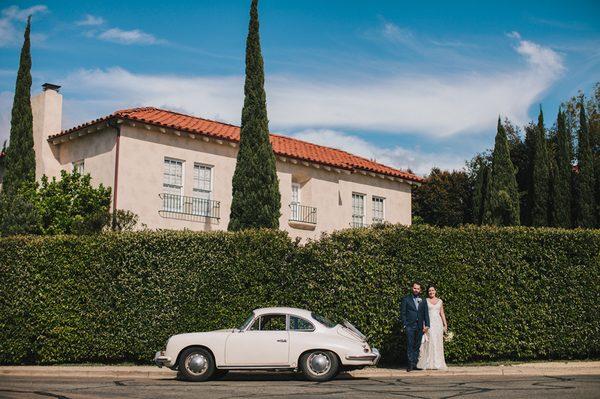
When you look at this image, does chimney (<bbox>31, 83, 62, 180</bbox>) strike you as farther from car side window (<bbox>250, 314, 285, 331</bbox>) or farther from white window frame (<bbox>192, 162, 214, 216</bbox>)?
car side window (<bbox>250, 314, 285, 331</bbox>)

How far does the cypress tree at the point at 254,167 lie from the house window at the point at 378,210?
12.0 m

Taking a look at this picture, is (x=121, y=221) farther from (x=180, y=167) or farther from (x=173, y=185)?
(x=180, y=167)

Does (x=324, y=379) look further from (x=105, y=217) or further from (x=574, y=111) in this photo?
(x=574, y=111)

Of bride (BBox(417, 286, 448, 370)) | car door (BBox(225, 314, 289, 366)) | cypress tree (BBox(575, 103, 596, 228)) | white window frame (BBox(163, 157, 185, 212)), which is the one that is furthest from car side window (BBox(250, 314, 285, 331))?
cypress tree (BBox(575, 103, 596, 228))

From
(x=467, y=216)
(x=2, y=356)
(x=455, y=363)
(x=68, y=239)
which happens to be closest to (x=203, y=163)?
(x=68, y=239)

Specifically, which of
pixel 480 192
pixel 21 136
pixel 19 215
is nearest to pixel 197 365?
pixel 19 215

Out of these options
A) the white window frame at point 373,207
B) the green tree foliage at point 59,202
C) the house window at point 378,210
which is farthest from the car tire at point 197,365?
the house window at point 378,210

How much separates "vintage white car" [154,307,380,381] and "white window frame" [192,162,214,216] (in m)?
12.6

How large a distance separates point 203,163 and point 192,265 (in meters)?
10.3

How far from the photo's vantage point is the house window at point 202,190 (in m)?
25.9

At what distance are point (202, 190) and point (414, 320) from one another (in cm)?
1301

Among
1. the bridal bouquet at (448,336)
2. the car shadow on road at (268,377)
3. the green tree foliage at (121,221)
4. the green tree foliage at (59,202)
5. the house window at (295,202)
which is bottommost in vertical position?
the car shadow on road at (268,377)

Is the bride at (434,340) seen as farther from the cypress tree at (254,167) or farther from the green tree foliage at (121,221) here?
the green tree foliage at (121,221)

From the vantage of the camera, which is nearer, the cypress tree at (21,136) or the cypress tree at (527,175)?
the cypress tree at (21,136)
